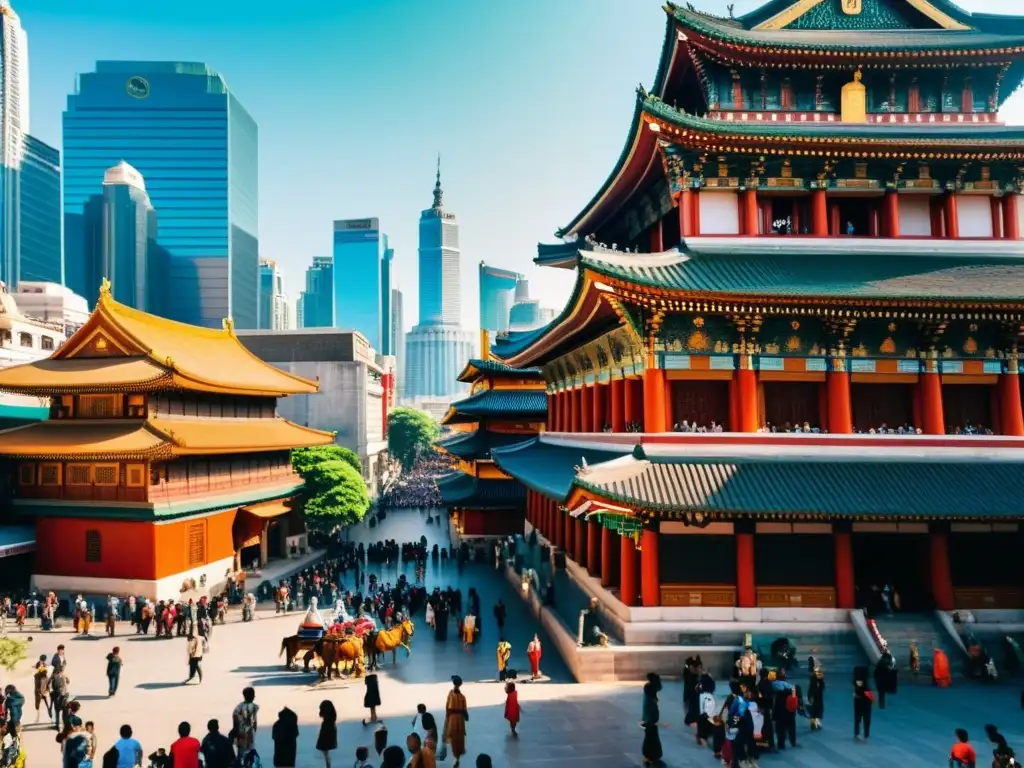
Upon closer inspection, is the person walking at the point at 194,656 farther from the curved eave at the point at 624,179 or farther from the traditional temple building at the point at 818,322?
the curved eave at the point at 624,179

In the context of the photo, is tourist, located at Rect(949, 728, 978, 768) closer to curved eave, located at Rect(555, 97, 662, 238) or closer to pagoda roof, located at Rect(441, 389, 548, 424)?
curved eave, located at Rect(555, 97, 662, 238)

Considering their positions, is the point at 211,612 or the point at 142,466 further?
the point at 142,466

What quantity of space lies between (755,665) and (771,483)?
4989mm

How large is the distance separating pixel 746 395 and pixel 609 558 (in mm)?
7218

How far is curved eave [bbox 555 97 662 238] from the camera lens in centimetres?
2367

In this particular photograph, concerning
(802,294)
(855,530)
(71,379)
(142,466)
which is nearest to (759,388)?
(802,294)

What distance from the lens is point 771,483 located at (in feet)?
66.1

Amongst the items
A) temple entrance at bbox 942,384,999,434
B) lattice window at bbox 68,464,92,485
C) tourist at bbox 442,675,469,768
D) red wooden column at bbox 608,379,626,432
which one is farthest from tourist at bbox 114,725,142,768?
lattice window at bbox 68,464,92,485

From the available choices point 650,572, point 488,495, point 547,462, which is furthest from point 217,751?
point 488,495

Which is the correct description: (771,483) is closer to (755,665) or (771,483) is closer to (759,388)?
(759,388)

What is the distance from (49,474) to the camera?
33.5 m

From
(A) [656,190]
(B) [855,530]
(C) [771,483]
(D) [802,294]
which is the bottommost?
(B) [855,530]

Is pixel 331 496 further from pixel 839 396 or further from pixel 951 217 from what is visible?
pixel 951 217

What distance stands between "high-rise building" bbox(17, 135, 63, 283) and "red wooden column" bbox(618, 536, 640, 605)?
180 meters
